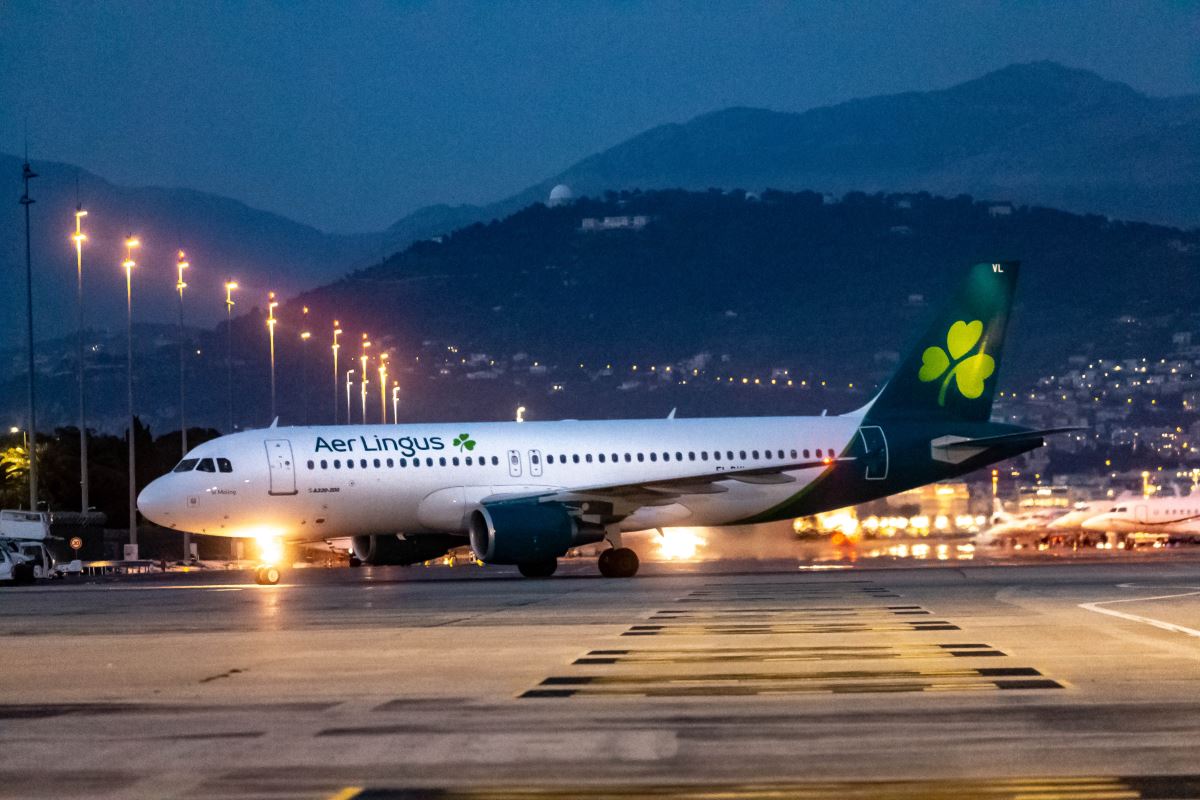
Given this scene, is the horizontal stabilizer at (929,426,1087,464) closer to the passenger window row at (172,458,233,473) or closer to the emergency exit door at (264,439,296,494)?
the emergency exit door at (264,439,296,494)

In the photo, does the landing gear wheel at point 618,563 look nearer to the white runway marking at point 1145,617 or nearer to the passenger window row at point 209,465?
the passenger window row at point 209,465

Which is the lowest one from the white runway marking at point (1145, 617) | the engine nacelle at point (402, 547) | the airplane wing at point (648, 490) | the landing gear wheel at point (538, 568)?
the white runway marking at point (1145, 617)

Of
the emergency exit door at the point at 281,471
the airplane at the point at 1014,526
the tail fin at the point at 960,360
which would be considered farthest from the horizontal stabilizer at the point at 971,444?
the airplane at the point at 1014,526

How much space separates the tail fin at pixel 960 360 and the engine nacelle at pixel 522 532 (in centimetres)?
943

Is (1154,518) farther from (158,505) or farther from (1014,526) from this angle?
(158,505)

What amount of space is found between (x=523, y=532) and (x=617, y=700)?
26180 mm

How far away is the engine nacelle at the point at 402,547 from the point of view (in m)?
45.5

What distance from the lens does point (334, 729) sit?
13508mm

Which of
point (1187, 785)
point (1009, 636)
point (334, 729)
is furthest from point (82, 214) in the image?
point (1187, 785)

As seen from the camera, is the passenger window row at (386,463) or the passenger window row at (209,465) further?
the passenger window row at (386,463)

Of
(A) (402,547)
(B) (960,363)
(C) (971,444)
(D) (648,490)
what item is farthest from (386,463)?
(B) (960,363)

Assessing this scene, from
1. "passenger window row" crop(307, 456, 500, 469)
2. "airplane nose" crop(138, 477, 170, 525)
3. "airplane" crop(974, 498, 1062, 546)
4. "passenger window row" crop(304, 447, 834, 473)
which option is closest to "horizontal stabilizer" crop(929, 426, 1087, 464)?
"passenger window row" crop(304, 447, 834, 473)

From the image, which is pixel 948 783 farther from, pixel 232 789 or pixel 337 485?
pixel 337 485

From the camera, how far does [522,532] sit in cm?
4119
